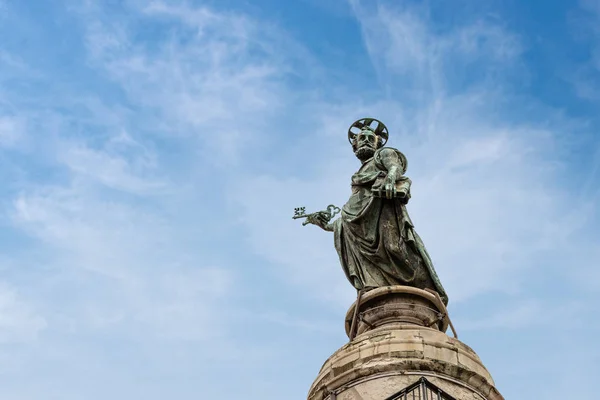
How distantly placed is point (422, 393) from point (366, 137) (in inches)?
260

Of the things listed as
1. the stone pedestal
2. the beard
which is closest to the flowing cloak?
the beard

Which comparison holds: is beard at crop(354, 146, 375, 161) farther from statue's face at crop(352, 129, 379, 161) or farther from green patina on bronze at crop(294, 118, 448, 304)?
green patina on bronze at crop(294, 118, 448, 304)

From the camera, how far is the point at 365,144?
15930 mm

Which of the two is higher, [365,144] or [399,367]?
[365,144]

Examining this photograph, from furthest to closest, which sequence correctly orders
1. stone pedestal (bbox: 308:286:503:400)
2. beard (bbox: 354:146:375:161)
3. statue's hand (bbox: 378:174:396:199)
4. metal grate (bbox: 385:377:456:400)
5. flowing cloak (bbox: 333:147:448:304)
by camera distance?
beard (bbox: 354:146:375:161) → flowing cloak (bbox: 333:147:448:304) → statue's hand (bbox: 378:174:396:199) → stone pedestal (bbox: 308:286:503:400) → metal grate (bbox: 385:377:456:400)

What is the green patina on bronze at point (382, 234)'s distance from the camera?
13930mm

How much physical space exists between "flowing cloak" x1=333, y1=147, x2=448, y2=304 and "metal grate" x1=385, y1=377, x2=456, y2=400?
3.46 meters

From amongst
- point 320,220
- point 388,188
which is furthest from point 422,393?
point 320,220

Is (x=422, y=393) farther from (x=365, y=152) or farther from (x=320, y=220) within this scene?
(x=365, y=152)

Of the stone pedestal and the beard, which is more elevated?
the beard

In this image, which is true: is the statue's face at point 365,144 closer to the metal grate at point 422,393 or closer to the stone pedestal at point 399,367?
the stone pedestal at point 399,367

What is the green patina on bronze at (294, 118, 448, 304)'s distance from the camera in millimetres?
13930

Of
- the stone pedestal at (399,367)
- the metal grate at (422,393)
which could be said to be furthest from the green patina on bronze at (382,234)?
the metal grate at (422,393)

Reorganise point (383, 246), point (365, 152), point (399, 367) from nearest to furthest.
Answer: point (399, 367) → point (383, 246) → point (365, 152)
